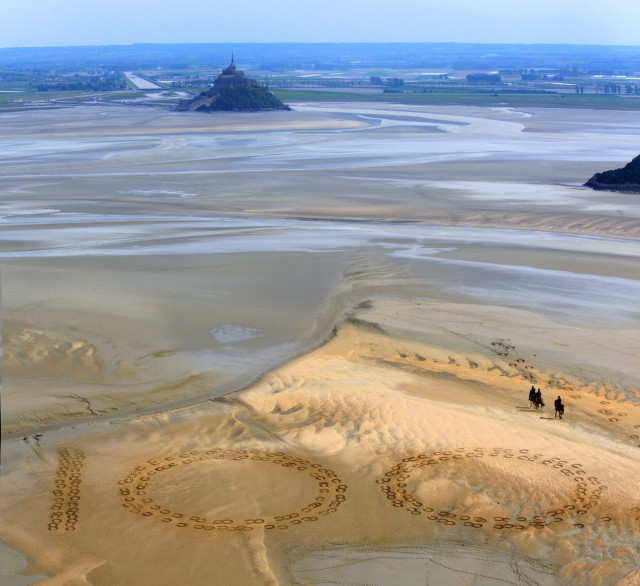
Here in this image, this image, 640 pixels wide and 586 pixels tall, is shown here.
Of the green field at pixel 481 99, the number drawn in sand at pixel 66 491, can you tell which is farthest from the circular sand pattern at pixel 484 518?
the green field at pixel 481 99

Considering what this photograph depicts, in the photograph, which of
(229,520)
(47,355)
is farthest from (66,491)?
(47,355)

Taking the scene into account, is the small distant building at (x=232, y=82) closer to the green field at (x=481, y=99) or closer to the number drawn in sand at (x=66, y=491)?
the green field at (x=481, y=99)

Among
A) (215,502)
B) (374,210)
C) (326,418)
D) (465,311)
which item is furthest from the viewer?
Result: (374,210)

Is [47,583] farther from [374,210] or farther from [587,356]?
[374,210]

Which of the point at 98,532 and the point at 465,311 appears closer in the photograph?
→ the point at 98,532

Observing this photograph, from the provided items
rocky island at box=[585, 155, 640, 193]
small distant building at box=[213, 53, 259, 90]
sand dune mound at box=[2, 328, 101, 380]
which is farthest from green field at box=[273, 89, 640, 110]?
sand dune mound at box=[2, 328, 101, 380]

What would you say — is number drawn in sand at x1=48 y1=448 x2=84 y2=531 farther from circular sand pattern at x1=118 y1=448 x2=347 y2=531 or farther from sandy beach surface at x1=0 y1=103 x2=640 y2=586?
circular sand pattern at x1=118 y1=448 x2=347 y2=531

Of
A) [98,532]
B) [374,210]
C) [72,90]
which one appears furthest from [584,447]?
[72,90]

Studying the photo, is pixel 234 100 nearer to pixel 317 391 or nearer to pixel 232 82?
pixel 232 82
